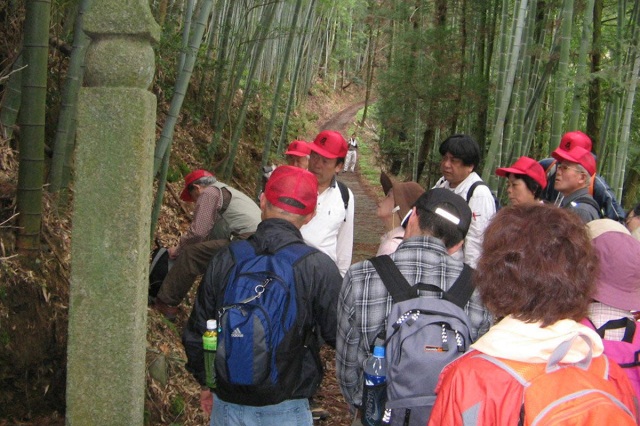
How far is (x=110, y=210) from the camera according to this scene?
1.98m

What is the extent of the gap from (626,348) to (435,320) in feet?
2.00

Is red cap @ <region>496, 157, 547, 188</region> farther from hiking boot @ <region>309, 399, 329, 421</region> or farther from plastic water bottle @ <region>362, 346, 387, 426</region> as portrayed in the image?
plastic water bottle @ <region>362, 346, 387, 426</region>

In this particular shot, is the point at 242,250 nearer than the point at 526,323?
No

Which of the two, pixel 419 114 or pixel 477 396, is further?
pixel 419 114

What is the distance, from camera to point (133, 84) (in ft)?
6.50

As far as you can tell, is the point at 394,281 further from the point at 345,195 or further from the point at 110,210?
the point at 345,195

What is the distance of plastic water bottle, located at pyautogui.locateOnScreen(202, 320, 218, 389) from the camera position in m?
1.87

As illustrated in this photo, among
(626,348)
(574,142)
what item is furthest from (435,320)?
(574,142)

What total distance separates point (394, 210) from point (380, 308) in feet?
3.65

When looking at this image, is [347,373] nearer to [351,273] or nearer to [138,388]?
[351,273]

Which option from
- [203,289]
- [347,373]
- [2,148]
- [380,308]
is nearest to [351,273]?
[380,308]

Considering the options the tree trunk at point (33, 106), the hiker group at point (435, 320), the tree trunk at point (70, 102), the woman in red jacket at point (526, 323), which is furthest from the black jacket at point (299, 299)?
the tree trunk at point (70, 102)

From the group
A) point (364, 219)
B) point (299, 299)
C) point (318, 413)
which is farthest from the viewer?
point (364, 219)

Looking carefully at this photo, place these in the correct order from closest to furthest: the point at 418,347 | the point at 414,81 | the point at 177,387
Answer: the point at 418,347 < the point at 177,387 < the point at 414,81
